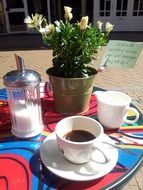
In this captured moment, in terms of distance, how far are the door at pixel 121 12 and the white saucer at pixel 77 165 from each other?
8342mm

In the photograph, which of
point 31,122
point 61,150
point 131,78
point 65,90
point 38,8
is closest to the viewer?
point 61,150

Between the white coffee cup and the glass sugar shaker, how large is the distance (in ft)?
0.92

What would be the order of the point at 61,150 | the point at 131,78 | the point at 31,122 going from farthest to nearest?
the point at 131,78 < the point at 31,122 < the point at 61,150

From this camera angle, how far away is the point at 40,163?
919mm

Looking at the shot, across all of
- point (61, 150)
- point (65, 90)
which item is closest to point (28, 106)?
point (65, 90)

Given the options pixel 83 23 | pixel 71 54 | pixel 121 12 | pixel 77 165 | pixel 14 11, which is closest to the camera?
pixel 77 165

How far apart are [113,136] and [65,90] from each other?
311 millimetres

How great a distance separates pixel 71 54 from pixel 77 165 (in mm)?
495

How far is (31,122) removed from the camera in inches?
42.1

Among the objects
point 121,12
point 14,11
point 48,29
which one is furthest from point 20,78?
point 14,11

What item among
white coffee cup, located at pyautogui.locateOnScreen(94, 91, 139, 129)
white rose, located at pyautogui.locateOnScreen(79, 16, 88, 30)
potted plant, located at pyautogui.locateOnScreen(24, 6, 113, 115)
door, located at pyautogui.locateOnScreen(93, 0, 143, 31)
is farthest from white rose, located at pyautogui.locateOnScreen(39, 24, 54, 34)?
door, located at pyautogui.locateOnScreen(93, 0, 143, 31)

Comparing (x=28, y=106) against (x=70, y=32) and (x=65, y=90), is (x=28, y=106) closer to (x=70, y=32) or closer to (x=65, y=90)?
(x=65, y=90)

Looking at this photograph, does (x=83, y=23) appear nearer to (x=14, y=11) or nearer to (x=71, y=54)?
(x=71, y=54)

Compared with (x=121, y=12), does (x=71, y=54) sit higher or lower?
higher
